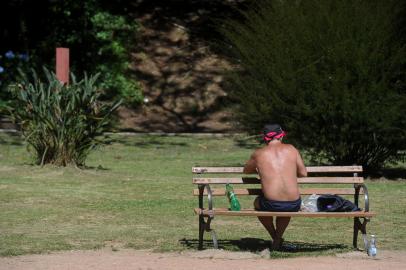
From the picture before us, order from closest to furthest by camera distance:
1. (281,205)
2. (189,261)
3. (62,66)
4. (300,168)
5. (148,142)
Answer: (189,261) < (281,205) < (300,168) < (62,66) < (148,142)

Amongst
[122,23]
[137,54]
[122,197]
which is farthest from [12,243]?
[137,54]

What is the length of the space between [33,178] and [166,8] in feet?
61.4

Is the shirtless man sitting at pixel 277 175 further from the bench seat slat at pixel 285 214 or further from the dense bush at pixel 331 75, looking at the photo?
the dense bush at pixel 331 75

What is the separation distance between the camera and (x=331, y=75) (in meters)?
15.7

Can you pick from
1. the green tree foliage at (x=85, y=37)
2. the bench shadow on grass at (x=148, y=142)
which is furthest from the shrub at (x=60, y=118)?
the green tree foliage at (x=85, y=37)

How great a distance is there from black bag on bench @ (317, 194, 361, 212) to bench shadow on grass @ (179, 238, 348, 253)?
1.52 feet

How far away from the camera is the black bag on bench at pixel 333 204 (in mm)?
9344

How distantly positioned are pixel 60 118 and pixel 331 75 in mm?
4573

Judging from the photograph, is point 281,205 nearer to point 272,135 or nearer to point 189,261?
point 272,135

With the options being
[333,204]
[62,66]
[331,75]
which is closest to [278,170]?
[333,204]

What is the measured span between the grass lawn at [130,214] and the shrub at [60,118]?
0.35 m

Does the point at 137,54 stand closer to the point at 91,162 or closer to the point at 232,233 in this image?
the point at 91,162

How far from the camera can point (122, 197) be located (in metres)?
13.8

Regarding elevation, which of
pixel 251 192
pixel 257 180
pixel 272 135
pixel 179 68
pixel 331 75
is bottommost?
pixel 251 192
